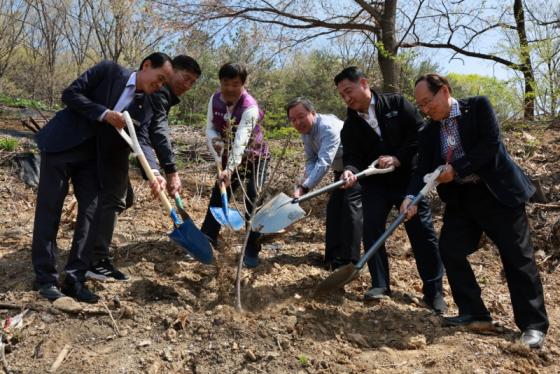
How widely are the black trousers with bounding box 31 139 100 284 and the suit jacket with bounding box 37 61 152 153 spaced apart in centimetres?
7

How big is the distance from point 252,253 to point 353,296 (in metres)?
0.95

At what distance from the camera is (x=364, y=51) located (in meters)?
11.9

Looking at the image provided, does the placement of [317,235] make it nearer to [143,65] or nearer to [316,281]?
[316,281]

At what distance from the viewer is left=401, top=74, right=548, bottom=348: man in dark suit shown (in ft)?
9.87

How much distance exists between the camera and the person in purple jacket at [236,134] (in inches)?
152

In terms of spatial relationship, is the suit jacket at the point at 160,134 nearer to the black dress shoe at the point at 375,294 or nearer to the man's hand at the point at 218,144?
the man's hand at the point at 218,144

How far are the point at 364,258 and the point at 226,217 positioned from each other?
1198 millimetres

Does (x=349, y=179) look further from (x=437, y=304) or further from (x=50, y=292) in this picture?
(x=50, y=292)

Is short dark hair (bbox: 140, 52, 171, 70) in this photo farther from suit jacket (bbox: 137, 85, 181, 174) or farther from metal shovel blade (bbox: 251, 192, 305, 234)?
metal shovel blade (bbox: 251, 192, 305, 234)

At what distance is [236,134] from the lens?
3867 millimetres

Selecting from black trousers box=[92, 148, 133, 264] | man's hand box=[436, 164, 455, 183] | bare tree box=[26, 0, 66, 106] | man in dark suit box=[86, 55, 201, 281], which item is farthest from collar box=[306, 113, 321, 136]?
bare tree box=[26, 0, 66, 106]

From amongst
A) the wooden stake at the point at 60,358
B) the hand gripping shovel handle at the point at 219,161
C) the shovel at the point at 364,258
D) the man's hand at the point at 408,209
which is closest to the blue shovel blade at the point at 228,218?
the hand gripping shovel handle at the point at 219,161

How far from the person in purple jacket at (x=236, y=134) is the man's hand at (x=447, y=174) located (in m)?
1.26

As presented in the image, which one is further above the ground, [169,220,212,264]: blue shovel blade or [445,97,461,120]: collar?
[445,97,461,120]: collar
